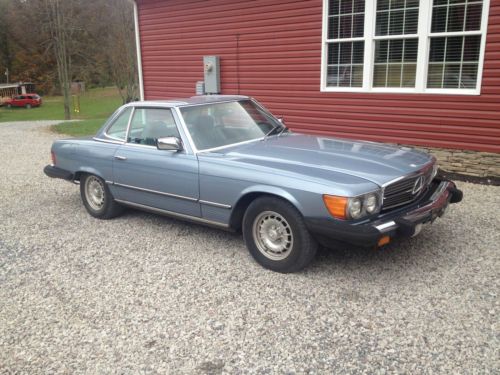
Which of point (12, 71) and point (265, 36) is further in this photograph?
point (12, 71)

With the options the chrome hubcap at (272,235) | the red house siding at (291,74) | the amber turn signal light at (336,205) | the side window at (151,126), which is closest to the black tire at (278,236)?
the chrome hubcap at (272,235)

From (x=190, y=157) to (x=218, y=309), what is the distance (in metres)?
1.66

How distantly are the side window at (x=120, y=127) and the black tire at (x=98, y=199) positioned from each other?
1.88ft

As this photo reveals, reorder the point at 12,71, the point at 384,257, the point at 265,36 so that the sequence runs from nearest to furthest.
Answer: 1. the point at 384,257
2. the point at 265,36
3. the point at 12,71

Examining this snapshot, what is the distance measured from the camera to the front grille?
3.90 metres

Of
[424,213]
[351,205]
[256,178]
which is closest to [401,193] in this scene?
[424,213]

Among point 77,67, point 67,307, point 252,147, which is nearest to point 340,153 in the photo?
point 252,147

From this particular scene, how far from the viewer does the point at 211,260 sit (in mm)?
4590

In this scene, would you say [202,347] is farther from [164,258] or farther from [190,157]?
[190,157]

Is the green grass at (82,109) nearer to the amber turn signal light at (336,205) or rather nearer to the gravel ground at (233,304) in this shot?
the gravel ground at (233,304)

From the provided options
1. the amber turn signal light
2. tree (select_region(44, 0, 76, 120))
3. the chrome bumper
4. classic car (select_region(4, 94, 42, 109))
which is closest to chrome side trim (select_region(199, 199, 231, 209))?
the amber turn signal light

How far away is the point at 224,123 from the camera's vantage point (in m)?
5.16

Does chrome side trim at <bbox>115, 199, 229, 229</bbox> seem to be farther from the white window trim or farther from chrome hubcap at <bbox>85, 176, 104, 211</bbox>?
the white window trim

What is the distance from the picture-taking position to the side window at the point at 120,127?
557cm
